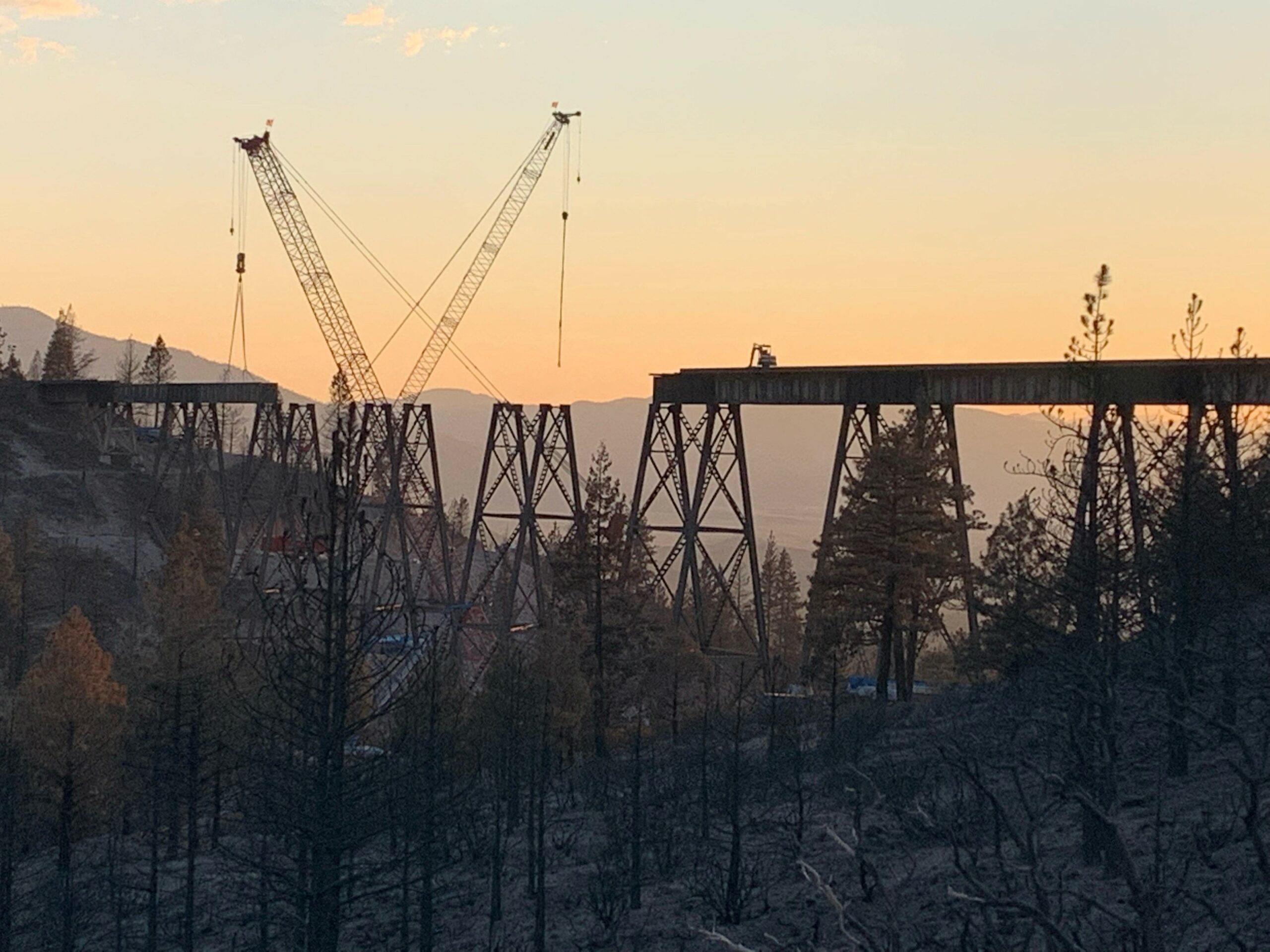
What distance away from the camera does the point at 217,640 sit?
36312mm

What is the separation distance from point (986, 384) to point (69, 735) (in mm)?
22348

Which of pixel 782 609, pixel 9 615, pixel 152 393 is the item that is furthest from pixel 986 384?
pixel 782 609

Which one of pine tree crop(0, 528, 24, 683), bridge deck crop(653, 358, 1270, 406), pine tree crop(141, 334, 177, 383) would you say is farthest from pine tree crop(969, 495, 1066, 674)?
pine tree crop(141, 334, 177, 383)

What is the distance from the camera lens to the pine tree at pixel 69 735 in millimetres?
32438

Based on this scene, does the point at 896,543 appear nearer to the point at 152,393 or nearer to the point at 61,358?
the point at 152,393

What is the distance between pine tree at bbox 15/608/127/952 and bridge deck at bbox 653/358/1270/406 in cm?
1589

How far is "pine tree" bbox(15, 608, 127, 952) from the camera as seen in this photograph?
3244 cm

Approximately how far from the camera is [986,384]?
33.0 m

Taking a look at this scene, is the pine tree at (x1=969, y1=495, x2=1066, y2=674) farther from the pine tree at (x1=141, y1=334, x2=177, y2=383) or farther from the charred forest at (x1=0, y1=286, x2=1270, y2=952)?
the pine tree at (x1=141, y1=334, x2=177, y2=383)

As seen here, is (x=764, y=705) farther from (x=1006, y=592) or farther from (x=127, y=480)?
(x=127, y=480)

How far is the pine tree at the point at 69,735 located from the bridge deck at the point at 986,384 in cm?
1589

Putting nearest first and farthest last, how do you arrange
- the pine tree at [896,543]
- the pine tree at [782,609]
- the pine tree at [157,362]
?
the pine tree at [896,543] → the pine tree at [782,609] → the pine tree at [157,362]

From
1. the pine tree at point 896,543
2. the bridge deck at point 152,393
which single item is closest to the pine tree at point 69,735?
the pine tree at point 896,543

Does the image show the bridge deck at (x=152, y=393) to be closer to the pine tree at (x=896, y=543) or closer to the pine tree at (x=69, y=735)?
the pine tree at (x=69, y=735)
